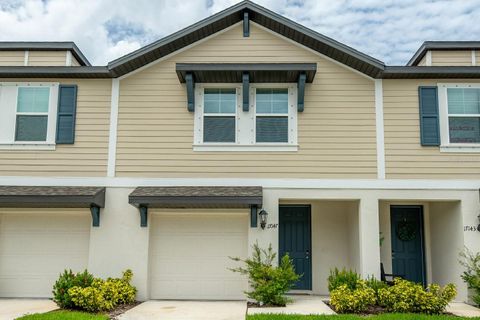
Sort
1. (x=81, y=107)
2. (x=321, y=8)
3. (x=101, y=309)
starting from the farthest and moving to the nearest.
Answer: (x=321, y=8) < (x=81, y=107) < (x=101, y=309)

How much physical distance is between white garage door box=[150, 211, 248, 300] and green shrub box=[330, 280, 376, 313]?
251cm

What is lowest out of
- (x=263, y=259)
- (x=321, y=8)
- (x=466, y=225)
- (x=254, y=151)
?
(x=263, y=259)

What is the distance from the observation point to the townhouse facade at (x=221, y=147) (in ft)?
38.1

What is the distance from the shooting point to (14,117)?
12125 millimetres

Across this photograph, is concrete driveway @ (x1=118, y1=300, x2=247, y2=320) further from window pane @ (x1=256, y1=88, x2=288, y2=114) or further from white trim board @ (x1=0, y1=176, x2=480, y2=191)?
window pane @ (x1=256, y1=88, x2=288, y2=114)

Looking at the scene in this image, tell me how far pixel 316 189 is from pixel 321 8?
5575 millimetres

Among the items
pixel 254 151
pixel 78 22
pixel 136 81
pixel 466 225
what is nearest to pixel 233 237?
pixel 254 151

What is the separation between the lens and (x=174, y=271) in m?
11.9

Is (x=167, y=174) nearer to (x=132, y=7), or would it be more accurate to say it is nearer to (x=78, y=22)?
(x=132, y=7)

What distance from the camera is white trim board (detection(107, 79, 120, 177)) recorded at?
11906mm

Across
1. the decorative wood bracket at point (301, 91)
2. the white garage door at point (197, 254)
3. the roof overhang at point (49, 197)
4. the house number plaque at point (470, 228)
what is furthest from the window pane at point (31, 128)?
the house number plaque at point (470, 228)

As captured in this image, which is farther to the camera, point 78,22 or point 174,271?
point 78,22

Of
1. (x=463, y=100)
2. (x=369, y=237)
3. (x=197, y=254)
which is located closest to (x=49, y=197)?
(x=197, y=254)

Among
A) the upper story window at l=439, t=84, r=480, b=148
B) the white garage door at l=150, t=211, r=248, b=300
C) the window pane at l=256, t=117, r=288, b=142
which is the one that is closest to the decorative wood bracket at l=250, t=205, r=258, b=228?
the white garage door at l=150, t=211, r=248, b=300
